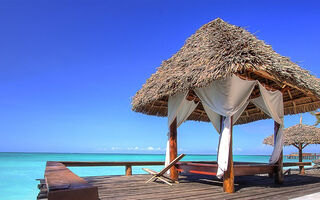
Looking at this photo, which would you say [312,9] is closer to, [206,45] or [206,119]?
[206,45]

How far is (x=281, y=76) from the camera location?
12.5ft

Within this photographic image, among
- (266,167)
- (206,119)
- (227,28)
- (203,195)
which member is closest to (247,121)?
(206,119)

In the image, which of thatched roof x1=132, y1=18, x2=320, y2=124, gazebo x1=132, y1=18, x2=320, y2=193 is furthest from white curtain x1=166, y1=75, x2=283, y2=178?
thatched roof x1=132, y1=18, x2=320, y2=124

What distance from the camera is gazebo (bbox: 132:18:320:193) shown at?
12.3 ft

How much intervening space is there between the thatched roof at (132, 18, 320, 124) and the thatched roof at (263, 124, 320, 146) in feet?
18.1

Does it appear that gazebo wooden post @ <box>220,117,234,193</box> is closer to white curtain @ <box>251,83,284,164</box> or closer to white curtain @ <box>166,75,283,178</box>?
white curtain @ <box>166,75,283,178</box>

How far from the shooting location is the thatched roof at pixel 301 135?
10.7m

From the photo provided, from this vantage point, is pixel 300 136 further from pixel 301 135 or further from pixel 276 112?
pixel 276 112

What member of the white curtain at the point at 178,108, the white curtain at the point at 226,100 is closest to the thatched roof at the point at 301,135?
the white curtain at the point at 178,108

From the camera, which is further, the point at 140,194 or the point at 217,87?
the point at 217,87

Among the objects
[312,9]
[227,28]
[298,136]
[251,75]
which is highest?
[312,9]

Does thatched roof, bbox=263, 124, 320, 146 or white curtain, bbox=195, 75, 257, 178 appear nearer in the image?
white curtain, bbox=195, 75, 257, 178

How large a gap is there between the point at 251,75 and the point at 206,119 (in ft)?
10.3

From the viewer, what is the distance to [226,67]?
356 cm
